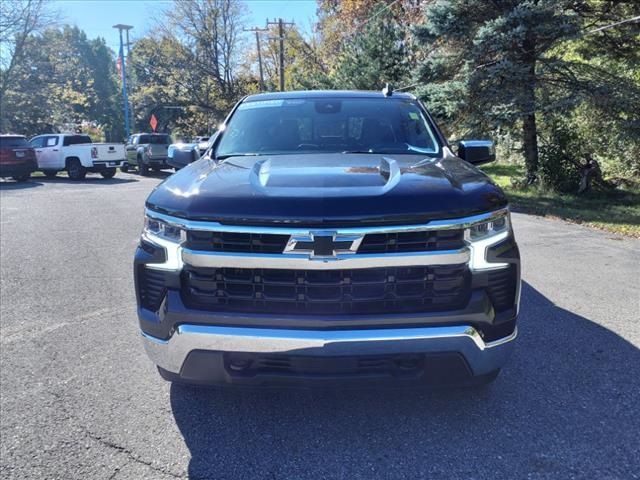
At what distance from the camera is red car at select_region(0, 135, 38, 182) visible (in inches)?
725

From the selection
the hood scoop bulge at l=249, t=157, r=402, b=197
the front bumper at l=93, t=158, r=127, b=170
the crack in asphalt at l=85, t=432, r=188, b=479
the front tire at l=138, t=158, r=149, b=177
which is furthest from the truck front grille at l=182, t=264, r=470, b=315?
the front tire at l=138, t=158, r=149, b=177

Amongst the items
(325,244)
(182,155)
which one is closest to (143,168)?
(182,155)

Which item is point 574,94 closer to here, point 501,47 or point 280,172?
point 501,47

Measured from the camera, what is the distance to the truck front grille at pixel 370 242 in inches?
87.7

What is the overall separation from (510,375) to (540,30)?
10239 millimetres

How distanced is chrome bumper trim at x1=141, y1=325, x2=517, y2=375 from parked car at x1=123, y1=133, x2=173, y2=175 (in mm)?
19988

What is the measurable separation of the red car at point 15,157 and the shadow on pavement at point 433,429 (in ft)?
62.8

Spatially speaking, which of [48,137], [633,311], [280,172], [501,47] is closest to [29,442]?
[280,172]

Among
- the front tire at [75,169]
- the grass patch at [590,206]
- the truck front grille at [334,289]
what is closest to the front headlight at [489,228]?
the truck front grille at [334,289]

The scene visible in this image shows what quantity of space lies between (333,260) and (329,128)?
1776 mm

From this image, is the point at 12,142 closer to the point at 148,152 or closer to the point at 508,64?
the point at 148,152

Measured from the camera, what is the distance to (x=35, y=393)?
310 cm

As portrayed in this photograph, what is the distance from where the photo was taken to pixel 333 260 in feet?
7.21

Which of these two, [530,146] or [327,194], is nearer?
[327,194]
